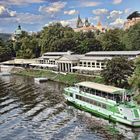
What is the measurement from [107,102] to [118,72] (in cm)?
2411

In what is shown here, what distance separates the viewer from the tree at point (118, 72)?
97.9 m

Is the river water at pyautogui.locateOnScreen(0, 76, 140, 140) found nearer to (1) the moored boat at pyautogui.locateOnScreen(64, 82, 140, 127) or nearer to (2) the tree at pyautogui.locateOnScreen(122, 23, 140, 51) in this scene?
(1) the moored boat at pyautogui.locateOnScreen(64, 82, 140, 127)

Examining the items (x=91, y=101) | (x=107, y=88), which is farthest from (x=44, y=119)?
(x=107, y=88)

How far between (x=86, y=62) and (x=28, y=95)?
4979cm

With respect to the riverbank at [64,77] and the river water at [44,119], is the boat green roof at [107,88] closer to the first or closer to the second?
the river water at [44,119]

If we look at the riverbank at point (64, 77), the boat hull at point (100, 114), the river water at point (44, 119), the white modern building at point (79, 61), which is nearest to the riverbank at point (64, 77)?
the riverbank at point (64, 77)

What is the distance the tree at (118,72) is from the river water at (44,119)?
46.5ft

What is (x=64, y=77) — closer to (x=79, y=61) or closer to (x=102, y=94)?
(x=79, y=61)

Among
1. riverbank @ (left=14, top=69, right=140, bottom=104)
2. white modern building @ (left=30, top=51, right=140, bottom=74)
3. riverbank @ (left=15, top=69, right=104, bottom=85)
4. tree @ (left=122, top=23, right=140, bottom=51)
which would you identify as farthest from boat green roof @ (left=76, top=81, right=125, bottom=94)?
tree @ (left=122, top=23, right=140, bottom=51)


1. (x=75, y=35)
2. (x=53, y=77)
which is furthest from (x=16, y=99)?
(x=75, y=35)

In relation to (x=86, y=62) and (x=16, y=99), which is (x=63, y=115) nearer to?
(x=16, y=99)

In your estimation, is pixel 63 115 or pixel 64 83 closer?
pixel 63 115

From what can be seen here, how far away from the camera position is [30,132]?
214 feet

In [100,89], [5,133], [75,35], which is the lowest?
[5,133]
